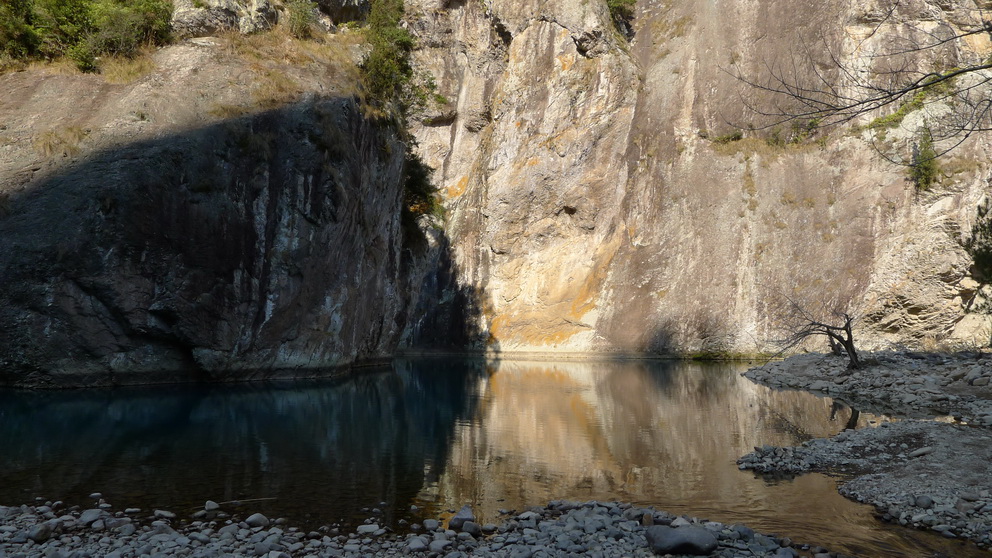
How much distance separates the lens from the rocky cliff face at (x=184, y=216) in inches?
681

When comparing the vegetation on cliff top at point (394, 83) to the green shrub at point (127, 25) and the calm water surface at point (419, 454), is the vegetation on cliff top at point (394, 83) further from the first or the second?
the calm water surface at point (419, 454)

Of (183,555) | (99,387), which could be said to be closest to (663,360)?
(99,387)

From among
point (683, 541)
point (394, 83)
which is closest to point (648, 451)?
point (683, 541)

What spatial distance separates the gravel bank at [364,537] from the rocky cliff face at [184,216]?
41.5ft

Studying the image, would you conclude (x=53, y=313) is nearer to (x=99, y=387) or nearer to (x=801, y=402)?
(x=99, y=387)

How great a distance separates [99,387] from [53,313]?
2.56 metres

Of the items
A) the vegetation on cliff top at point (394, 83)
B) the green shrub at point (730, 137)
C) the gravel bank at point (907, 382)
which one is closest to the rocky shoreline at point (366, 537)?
the gravel bank at point (907, 382)

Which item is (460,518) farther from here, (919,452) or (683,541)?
(919,452)

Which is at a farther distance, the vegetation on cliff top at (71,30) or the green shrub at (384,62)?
the green shrub at (384,62)

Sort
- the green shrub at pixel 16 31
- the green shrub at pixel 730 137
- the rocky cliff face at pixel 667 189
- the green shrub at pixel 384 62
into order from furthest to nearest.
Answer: the green shrub at pixel 730 137, the rocky cliff face at pixel 667 189, the green shrub at pixel 384 62, the green shrub at pixel 16 31

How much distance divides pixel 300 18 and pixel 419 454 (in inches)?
802

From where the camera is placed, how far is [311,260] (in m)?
22.8

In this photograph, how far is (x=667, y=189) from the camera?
47000 millimetres

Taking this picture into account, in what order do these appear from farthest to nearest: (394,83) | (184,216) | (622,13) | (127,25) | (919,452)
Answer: (622,13) < (394,83) < (127,25) < (184,216) < (919,452)
